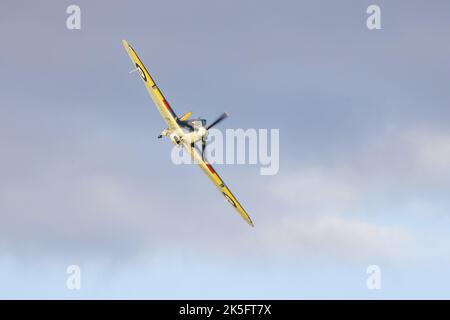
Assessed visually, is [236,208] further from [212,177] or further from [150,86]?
[150,86]

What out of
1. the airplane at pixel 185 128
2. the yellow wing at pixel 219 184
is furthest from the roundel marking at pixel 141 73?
the yellow wing at pixel 219 184

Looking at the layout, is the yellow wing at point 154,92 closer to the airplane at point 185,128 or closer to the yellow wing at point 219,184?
the airplane at point 185,128

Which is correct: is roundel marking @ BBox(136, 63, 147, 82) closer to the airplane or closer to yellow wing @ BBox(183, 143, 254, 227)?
the airplane

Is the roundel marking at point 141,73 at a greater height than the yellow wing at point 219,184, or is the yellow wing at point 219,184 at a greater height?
the roundel marking at point 141,73

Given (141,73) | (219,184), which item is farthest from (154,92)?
(219,184)

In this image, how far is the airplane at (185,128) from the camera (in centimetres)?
7969

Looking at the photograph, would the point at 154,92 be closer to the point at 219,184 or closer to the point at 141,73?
the point at 141,73

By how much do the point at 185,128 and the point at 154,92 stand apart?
846cm

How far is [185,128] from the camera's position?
263 ft

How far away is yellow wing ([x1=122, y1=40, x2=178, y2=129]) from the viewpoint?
81.6m

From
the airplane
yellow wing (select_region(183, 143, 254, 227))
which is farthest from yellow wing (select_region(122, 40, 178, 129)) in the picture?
Answer: yellow wing (select_region(183, 143, 254, 227))
